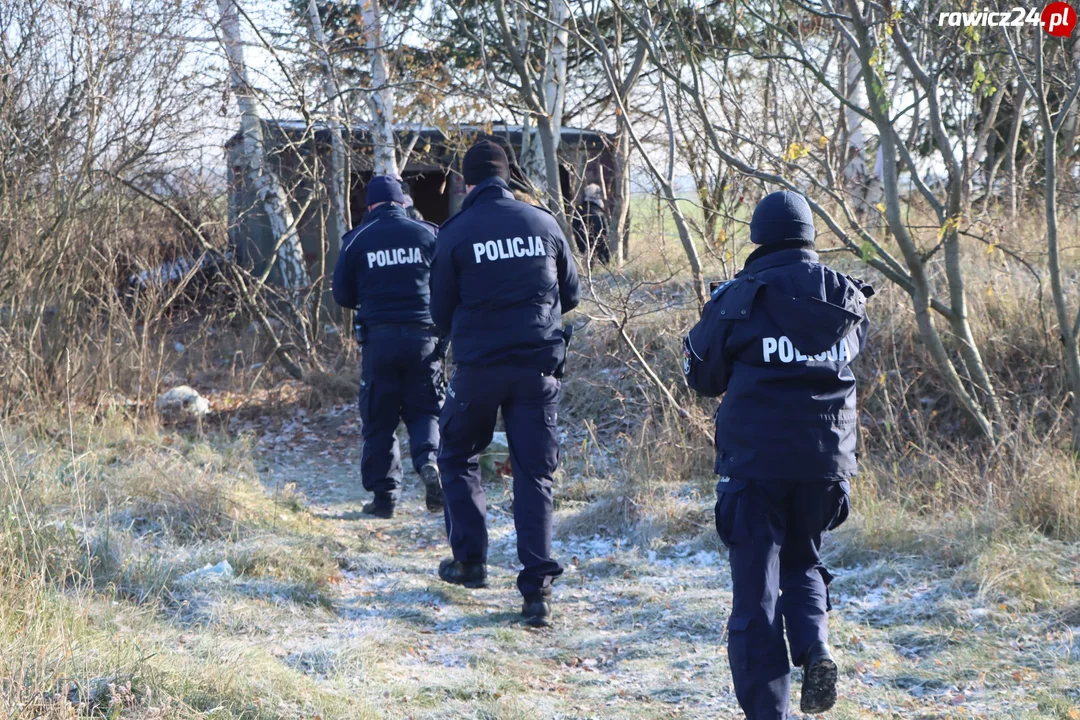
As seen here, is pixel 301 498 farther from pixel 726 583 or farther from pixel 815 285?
pixel 815 285

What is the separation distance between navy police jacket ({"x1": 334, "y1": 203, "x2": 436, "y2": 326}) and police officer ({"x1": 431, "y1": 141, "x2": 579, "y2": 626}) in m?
1.38

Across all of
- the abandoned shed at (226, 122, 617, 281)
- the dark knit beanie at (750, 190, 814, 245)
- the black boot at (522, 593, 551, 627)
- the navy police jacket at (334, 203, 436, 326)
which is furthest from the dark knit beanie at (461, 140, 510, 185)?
the abandoned shed at (226, 122, 617, 281)

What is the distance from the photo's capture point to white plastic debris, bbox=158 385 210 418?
28.6 ft

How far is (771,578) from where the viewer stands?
3.15 m

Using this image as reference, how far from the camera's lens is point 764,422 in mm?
3113

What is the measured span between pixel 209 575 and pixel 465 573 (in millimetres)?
1202

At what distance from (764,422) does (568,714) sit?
1332 mm

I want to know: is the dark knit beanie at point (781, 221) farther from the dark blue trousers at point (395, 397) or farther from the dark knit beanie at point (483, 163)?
the dark blue trousers at point (395, 397)

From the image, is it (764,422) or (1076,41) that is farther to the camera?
(1076,41)

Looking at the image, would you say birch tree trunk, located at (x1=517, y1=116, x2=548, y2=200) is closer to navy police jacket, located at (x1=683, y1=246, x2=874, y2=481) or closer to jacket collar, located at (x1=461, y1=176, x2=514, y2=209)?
jacket collar, located at (x1=461, y1=176, x2=514, y2=209)

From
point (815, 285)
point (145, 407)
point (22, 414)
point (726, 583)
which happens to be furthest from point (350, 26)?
point (815, 285)

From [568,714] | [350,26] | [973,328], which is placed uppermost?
[350,26]

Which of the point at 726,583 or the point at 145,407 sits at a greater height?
the point at 145,407

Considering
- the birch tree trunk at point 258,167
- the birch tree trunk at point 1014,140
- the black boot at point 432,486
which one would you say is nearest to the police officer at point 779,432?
the black boot at point 432,486
